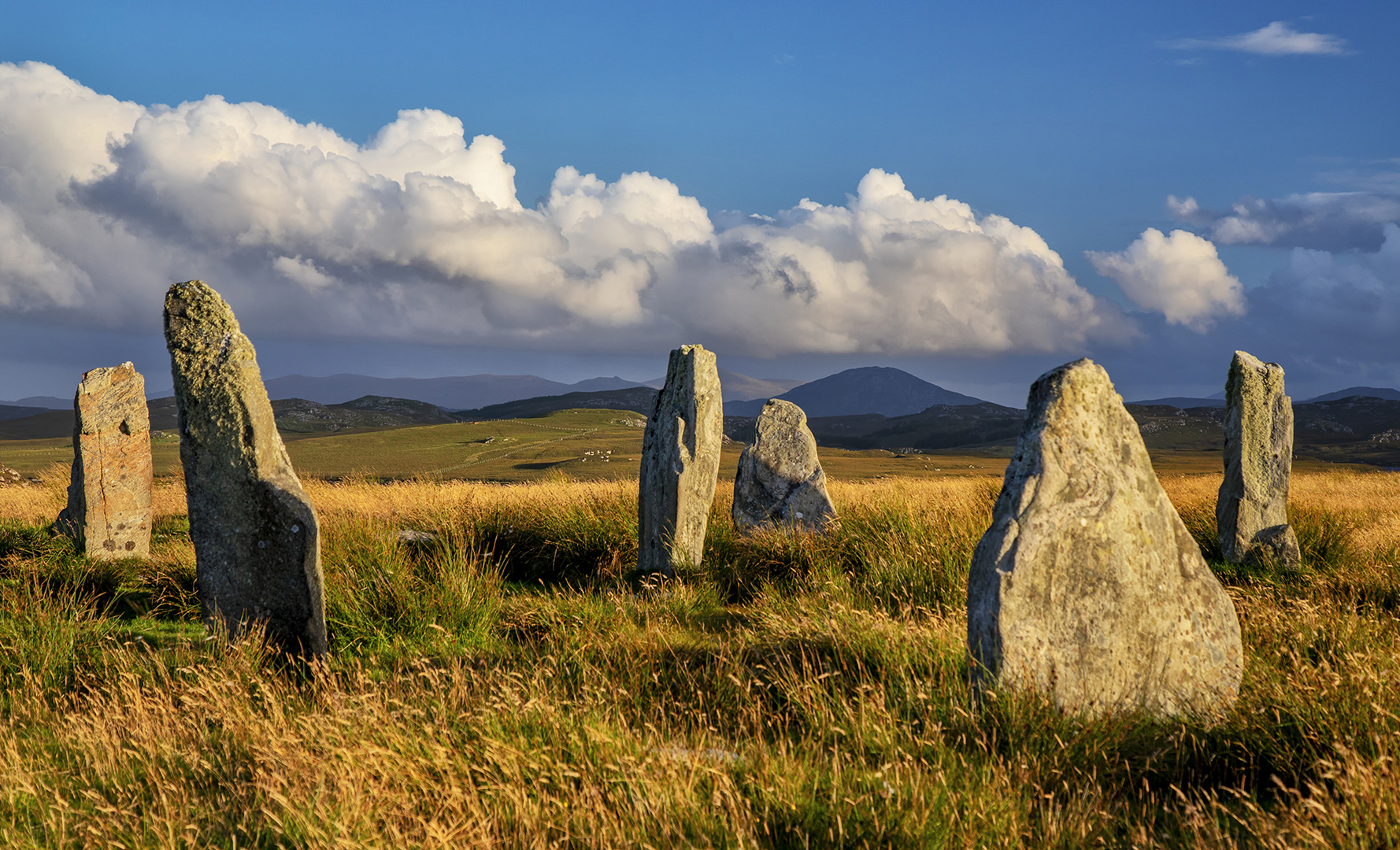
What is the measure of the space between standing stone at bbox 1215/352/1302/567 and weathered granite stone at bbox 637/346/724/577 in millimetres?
6787

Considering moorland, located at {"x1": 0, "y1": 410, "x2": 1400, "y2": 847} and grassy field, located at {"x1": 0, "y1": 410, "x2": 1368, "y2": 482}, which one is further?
grassy field, located at {"x1": 0, "y1": 410, "x2": 1368, "y2": 482}

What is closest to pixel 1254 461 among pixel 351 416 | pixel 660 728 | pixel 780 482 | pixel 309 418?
pixel 780 482

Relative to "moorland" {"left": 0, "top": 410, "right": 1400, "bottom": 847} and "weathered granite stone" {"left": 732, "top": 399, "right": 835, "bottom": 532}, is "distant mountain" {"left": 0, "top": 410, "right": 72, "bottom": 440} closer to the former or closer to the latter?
"weathered granite stone" {"left": 732, "top": 399, "right": 835, "bottom": 532}

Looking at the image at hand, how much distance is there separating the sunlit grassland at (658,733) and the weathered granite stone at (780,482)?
3818 millimetres

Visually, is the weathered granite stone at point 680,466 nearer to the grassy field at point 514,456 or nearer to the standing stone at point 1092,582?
the standing stone at point 1092,582

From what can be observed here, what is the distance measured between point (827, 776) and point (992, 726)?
1.07 metres

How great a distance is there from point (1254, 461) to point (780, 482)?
6318 mm

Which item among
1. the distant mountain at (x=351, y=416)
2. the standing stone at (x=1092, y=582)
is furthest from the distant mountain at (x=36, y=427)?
the standing stone at (x=1092, y=582)

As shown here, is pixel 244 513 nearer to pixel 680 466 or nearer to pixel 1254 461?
pixel 680 466

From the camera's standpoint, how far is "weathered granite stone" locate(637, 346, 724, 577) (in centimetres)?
998

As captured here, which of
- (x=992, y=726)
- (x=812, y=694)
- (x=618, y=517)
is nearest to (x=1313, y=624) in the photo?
(x=992, y=726)

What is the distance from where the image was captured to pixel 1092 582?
482 centimetres

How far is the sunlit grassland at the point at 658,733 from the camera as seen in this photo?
139 inches

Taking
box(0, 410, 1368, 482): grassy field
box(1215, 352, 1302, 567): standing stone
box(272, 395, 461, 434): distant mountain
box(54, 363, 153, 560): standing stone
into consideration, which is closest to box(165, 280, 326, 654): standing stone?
box(54, 363, 153, 560): standing stone
